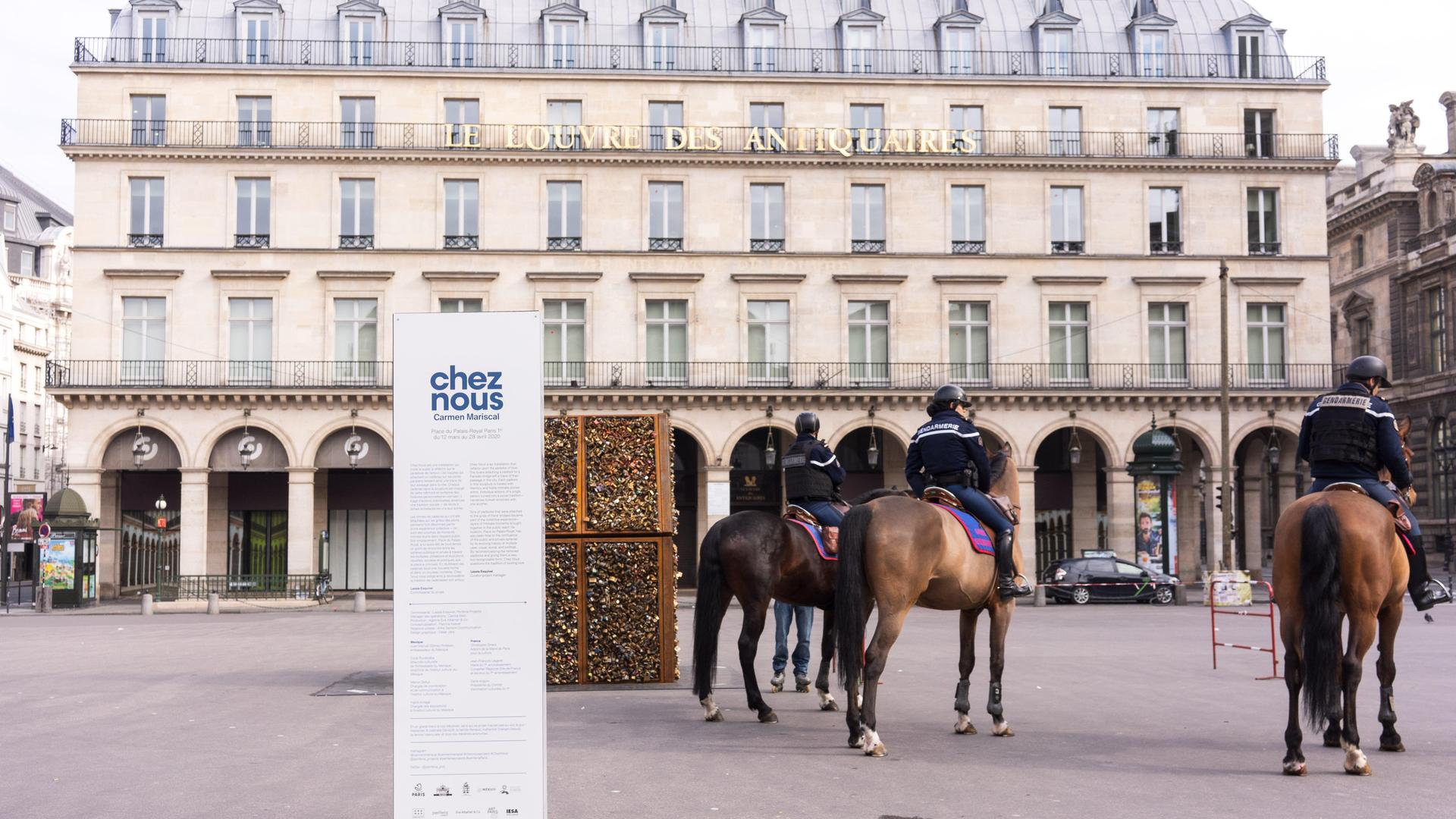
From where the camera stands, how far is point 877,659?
11.4 metres

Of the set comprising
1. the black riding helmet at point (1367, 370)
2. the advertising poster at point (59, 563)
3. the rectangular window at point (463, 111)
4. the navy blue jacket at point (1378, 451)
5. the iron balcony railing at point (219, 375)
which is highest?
the rectangular window at point (463, 111)

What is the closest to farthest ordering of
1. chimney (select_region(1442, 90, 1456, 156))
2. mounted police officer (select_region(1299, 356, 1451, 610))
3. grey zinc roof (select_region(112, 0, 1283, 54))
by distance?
mounted police officer (select_region(1299, 356, 1451, 610)) < grey zinc roof (select_region(112, 0, 1283, 54)) < chimney (select_region(1442, 90, 1456, 156))

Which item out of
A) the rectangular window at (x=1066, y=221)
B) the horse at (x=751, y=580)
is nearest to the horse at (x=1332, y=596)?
the horse at (x=751, y=580)

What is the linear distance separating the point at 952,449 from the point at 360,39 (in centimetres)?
4377

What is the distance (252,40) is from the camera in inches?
1992

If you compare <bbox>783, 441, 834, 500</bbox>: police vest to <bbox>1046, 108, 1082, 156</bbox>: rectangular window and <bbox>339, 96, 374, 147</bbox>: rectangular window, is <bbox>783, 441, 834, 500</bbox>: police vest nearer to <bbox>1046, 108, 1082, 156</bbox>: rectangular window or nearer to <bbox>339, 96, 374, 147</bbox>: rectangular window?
<bbox>339, 96, 374, 147</bbox>: rectangular window

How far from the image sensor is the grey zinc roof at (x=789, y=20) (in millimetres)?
51500

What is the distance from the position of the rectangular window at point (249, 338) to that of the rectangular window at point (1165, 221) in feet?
103

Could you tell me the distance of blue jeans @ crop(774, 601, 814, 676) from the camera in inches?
644

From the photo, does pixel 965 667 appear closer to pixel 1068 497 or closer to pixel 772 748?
pixel 772 748

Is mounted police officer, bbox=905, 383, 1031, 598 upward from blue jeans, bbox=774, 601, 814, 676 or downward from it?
upward

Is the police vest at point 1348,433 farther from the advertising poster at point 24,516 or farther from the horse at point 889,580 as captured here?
the advertising poster at point 24,516

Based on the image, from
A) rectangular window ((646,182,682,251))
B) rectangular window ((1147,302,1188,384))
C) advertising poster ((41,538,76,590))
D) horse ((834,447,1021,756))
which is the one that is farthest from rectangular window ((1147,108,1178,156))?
horse ((834,447,1021,756))

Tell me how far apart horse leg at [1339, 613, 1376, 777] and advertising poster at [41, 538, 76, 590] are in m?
40.1
